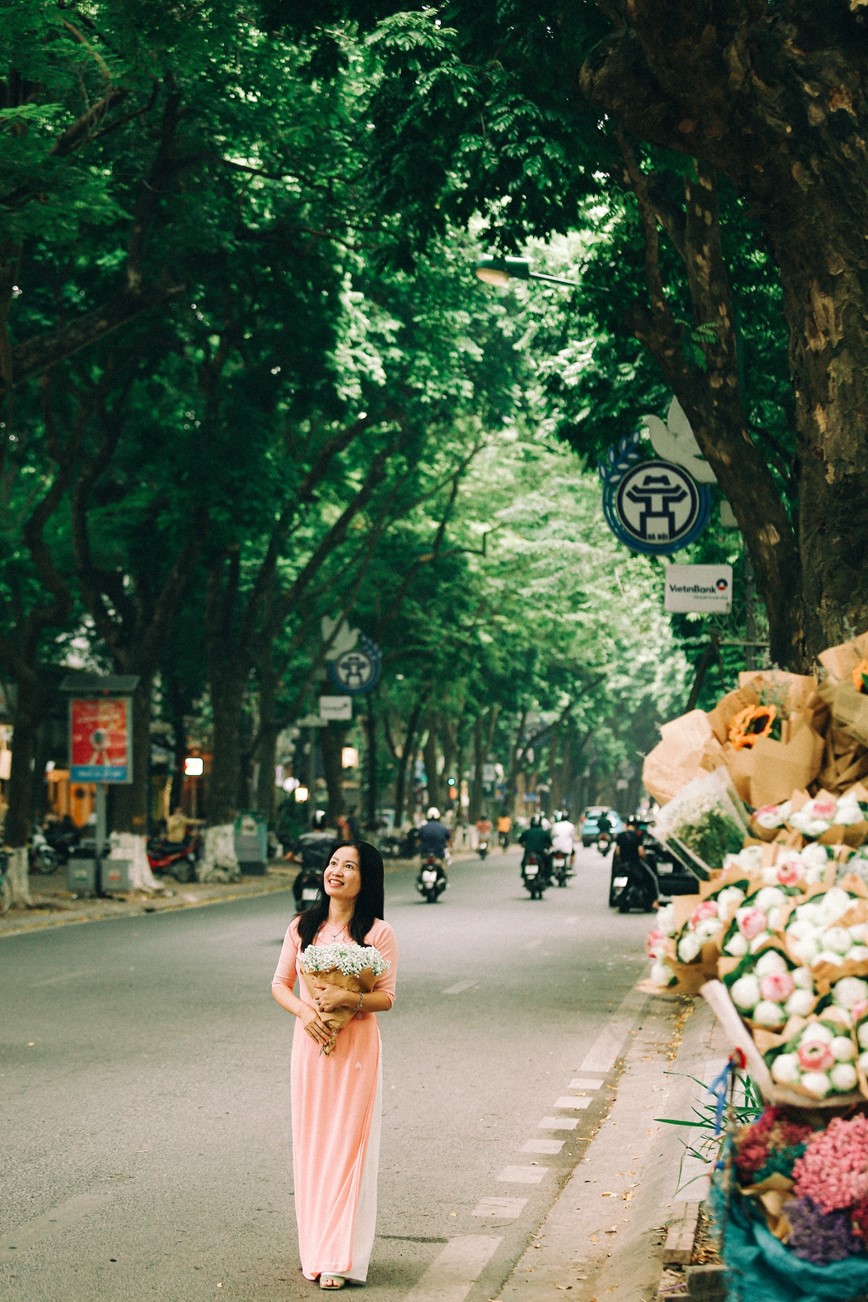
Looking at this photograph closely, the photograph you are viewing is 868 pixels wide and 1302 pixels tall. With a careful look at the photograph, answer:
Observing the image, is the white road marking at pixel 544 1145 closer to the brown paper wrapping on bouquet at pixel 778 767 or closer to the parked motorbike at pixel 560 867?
the brown paper wrapping on bouquet at pixel 778 767

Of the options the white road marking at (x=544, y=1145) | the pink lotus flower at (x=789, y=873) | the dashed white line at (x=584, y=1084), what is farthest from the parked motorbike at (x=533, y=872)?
the pink lotus flower at (x=789, y=873)

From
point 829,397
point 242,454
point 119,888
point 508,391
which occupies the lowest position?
point 119,888

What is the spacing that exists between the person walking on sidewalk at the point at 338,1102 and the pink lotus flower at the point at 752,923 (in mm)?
2361

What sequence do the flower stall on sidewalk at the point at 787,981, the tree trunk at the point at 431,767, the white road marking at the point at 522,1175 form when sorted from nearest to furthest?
the flower stall on sidewalk at the point at 787,981 → the white road marking at the point at 522,1175 → the tree trunk at the point at 431,767

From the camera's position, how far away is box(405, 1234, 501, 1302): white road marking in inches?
221

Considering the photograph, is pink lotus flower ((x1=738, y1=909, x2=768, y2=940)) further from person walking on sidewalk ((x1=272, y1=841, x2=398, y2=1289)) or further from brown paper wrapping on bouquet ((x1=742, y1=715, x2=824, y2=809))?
person walking on sidewalk ((x1=272, y1=841, x2=398, y2=1289))

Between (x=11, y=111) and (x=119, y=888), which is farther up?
(x=11, y=111)

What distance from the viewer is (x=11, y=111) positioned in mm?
14086

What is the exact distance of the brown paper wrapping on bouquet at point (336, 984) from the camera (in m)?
5.57

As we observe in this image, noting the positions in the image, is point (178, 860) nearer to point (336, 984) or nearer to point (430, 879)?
point (430, 879)

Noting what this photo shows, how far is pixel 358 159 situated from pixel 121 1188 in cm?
1463

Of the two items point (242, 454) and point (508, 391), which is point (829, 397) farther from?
point (508, 391)

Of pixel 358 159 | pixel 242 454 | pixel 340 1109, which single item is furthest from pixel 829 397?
pixel 242 454

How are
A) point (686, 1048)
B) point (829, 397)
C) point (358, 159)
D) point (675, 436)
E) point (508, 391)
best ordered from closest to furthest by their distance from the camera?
point (829, 397)
point (686, 1048)
point (675, 436)
point (358, 159)
point (508, 391)
